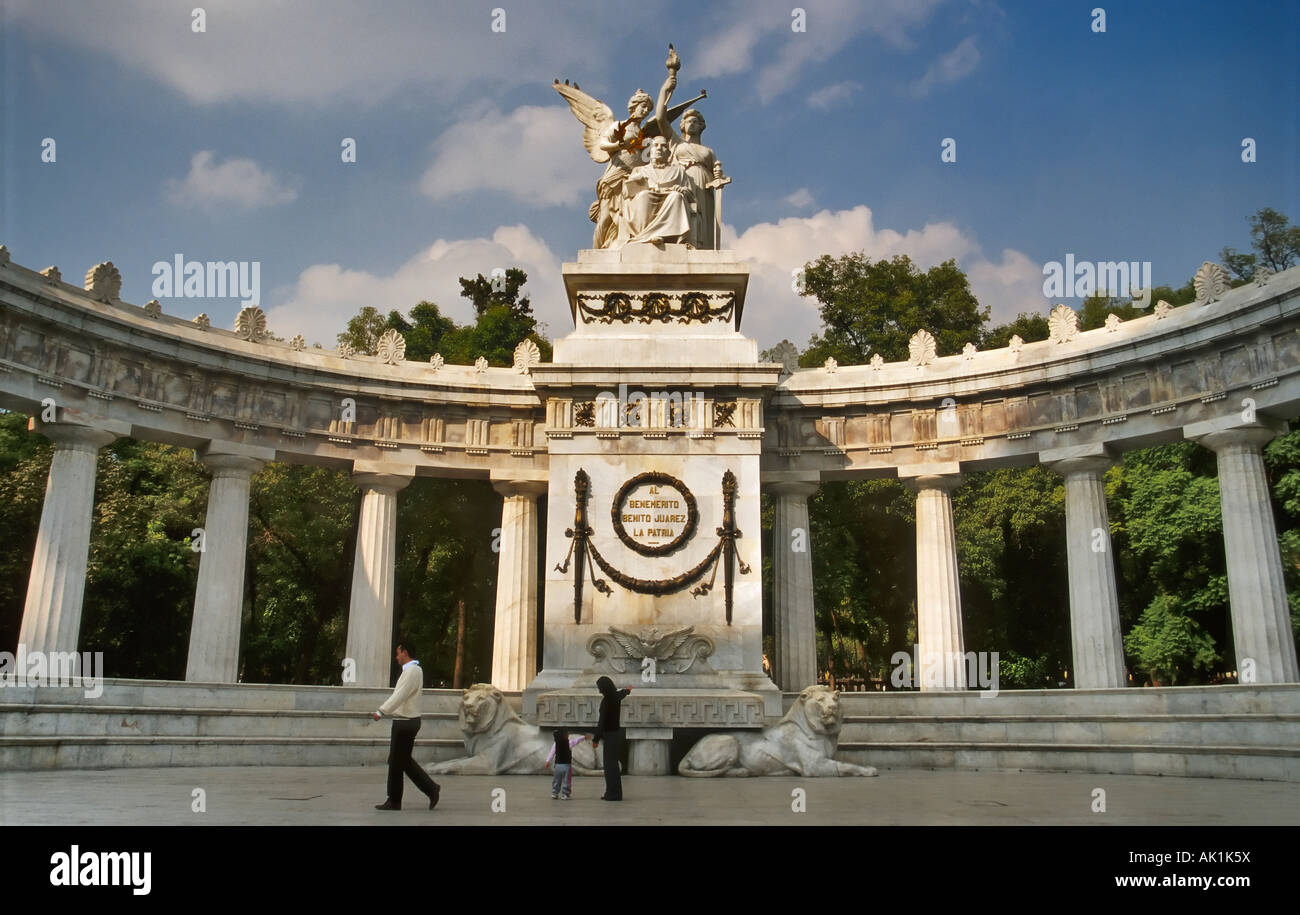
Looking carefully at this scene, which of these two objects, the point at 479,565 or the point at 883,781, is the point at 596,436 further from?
the point at 479,565

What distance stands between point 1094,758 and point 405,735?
2104 centimetres

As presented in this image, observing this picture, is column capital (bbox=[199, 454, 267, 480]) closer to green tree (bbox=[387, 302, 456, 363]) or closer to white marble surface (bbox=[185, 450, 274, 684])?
white marble surface (bbox=[185, 450, 274, 684])

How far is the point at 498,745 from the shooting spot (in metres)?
24.5

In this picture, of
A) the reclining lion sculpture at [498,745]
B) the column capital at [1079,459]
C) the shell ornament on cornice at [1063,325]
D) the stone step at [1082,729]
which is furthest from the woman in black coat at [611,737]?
the shell ornament on cornice at [1063,325]

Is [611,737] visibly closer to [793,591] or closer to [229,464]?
[793,591]

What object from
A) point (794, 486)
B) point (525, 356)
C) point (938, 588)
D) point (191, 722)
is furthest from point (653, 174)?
point (191, 722)

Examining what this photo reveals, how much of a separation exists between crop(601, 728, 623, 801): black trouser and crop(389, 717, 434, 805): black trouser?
11.8 feet

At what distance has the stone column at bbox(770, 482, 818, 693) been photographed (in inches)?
1467

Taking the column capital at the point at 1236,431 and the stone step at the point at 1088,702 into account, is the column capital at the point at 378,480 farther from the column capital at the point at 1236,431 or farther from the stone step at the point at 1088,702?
the column capital at the point at 1236,431

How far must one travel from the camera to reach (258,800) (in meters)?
17.3

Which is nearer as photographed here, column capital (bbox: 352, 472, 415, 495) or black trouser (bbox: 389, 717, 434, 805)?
black trouser (bbox: 389, 717, 434, 805)

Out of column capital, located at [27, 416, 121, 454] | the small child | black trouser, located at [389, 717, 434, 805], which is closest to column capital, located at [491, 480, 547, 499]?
column capital, located at [27, 416, 121, 454]
